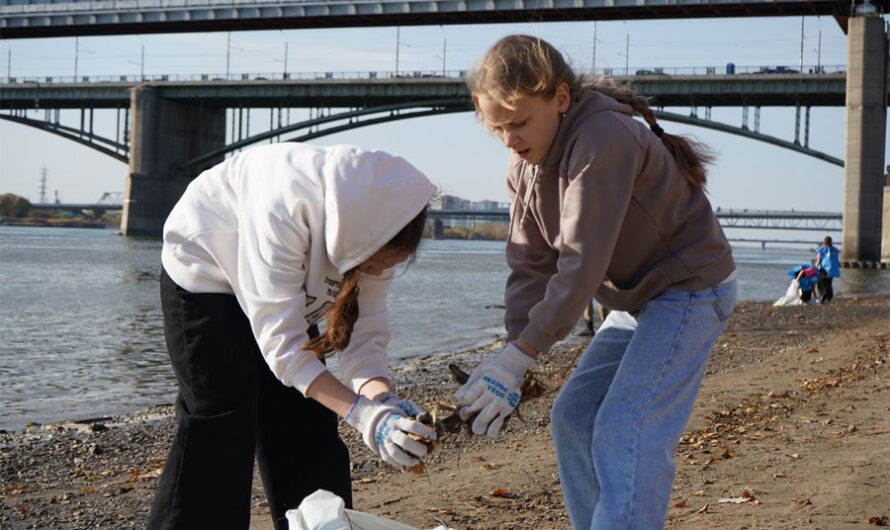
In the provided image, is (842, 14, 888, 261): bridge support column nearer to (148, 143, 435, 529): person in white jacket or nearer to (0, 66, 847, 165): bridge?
(0, 66, 847, 165): bridge

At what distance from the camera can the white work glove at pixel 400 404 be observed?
2461 mm

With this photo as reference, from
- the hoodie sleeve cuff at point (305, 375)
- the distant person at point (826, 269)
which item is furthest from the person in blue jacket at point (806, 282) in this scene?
the hoodie sleeve cuff at point (305, 375)

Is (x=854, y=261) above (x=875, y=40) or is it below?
below

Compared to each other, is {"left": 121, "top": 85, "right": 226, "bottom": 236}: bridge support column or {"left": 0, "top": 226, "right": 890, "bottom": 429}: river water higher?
{"left": 121, "top": 85, "right": 226, "bottom": 236}: bridge support column

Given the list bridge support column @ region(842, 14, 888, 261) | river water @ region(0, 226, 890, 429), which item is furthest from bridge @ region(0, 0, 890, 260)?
river water @ region(0, 226, 890, 429)

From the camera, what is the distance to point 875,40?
44875 mm

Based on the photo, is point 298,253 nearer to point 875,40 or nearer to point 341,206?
point 341,206

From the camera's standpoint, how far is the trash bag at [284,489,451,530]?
8.02 feet

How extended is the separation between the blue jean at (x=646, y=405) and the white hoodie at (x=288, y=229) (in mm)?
714

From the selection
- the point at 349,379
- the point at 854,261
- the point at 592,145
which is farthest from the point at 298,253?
the point at 854,261

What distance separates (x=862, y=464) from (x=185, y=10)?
63849 millimetres

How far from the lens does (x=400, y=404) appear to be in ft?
8.25

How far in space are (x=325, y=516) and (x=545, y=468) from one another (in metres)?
2.02

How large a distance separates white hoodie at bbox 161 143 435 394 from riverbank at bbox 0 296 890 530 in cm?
110
